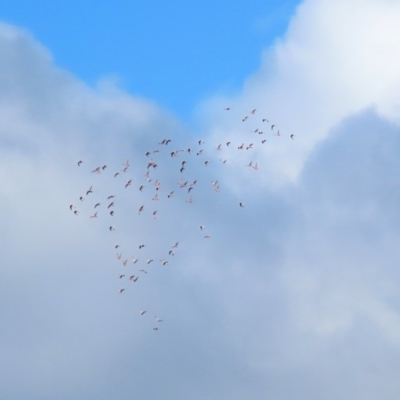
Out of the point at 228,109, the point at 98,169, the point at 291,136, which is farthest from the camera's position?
the point at 291,136

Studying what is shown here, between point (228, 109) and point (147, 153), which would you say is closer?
point (147, 153)

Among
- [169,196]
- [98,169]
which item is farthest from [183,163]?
[98,169]

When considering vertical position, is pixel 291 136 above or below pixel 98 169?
above

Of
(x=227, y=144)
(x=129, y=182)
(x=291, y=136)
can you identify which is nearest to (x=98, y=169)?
(x=129, y=182)

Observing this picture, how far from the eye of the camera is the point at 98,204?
104 metres

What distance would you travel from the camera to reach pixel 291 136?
426ft

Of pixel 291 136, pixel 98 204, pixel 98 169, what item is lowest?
pixel 98 204

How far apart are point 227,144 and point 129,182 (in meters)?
19.9

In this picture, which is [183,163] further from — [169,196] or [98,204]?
[98,204]

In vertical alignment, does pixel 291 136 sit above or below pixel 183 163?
above

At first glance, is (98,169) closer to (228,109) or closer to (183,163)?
(183,163)

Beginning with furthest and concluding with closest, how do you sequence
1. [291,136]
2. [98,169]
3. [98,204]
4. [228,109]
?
[291,136], [98,169], [228,109], [98,204]

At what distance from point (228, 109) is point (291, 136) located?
21224 mm

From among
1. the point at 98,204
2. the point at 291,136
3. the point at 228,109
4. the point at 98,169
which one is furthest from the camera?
the point at 291,136
